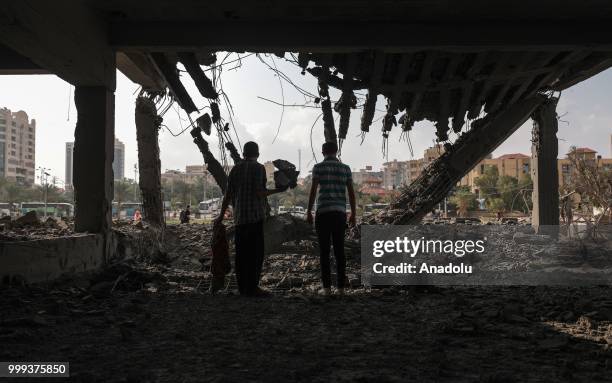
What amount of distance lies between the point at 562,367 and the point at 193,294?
3933 mm

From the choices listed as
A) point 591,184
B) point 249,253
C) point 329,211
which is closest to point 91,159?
point 249,253

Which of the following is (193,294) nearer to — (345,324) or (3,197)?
(345,324)

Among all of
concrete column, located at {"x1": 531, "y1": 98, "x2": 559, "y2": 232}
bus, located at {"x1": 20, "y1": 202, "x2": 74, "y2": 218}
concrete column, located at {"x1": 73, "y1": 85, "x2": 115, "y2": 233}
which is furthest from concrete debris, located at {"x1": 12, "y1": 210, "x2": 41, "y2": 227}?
bus, located at {"x1": 20, "y1": 202, "x2": 74, "y2": 218}

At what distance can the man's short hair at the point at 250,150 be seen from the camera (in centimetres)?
550

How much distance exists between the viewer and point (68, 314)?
4191 mm

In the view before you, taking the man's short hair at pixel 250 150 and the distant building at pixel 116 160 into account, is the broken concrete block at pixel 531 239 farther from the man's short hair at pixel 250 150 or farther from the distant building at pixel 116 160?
the distant building at pixel 116 160

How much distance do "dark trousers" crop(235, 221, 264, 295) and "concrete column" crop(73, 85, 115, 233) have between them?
220cm

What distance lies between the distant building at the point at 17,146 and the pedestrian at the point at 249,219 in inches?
4418

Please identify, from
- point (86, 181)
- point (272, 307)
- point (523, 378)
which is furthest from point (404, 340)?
point (86, 181)

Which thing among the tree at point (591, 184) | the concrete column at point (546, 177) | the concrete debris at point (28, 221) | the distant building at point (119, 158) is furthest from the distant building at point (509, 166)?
the concrete debris at point (28, 221)

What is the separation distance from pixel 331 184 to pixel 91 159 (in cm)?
334

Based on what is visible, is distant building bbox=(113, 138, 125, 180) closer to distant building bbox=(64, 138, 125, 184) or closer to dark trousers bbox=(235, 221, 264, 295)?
distant building bbox=(64, 138, 125, 184)

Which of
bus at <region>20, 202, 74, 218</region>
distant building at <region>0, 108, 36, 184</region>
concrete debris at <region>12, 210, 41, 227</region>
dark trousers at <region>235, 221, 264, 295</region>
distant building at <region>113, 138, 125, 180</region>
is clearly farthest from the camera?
distant building at <region>113, 138, 125, 180</region>

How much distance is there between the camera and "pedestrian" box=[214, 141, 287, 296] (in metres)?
5.33
